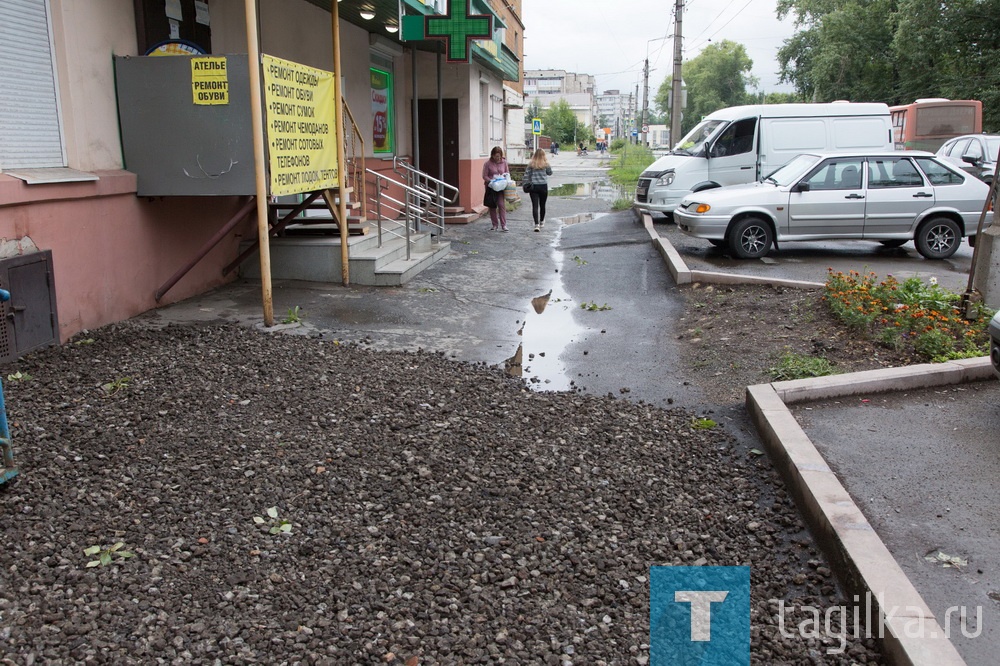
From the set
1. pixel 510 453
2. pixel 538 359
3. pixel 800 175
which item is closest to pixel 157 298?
pixel 538 359

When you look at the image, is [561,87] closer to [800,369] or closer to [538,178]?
[538,178]

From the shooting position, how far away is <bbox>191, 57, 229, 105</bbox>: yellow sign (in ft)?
24.7

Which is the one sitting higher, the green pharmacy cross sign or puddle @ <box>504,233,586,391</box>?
the green pharmacy cross sign

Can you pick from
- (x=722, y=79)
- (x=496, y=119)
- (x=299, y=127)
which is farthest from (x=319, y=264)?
(x=722, y=79)

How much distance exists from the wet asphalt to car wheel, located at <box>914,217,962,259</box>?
0.42 meters

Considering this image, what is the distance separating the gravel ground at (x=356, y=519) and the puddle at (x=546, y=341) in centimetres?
74

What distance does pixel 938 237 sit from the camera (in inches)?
494

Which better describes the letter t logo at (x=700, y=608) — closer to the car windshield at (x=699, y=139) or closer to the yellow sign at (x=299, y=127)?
the yellow sign at (x=299, y=127)

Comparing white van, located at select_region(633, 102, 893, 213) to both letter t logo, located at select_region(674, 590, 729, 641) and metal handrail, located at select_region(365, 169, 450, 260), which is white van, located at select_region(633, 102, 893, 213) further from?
letter t logo, located at select_region(674, 590, 729, 641)

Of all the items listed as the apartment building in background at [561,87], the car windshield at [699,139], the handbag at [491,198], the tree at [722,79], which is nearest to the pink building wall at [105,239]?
the handbag at [491,198]

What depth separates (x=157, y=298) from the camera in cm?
824

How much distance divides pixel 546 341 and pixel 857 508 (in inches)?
173

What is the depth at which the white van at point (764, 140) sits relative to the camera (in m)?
16.0

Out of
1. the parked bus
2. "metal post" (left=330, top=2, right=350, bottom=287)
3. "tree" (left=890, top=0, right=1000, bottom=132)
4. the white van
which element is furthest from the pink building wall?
"tree" (left=890, top=0, right=1000, bottom=132)
